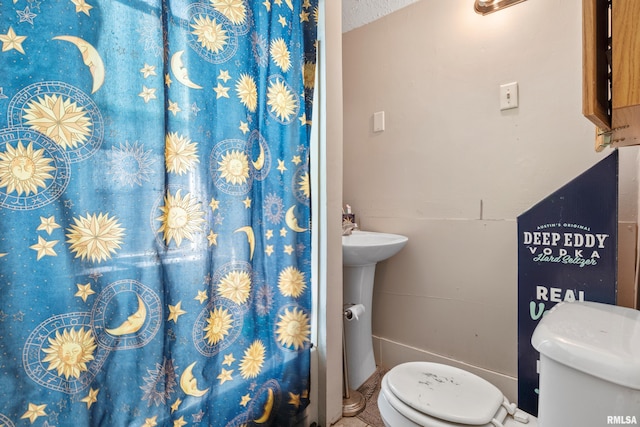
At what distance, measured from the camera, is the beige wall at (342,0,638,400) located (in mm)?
1322

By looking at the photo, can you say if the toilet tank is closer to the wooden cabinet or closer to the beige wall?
the wooden cabinet

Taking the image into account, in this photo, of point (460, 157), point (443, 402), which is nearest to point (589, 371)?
point (443, 402)

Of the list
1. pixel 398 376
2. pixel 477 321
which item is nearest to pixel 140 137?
pixel 398 376

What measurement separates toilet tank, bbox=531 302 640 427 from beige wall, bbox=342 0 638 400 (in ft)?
2.71

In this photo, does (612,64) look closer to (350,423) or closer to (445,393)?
(445,393)

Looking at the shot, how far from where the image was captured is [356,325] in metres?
1.61

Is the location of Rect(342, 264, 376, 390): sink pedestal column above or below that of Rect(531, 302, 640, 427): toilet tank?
below

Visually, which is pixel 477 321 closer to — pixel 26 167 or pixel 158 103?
pixel 158 103

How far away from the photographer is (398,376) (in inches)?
39.5

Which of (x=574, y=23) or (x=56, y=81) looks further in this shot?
(x=574, y=23)

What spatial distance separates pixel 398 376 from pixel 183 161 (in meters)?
0.94

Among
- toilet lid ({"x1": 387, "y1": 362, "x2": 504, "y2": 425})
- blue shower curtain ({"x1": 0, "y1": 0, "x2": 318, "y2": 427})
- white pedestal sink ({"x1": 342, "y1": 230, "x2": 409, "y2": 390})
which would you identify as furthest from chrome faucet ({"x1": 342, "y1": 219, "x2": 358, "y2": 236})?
toilet lid ({"x1": 387, "y1": 362, "x2": 504, "y2": 425})

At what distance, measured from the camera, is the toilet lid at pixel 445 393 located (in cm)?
82

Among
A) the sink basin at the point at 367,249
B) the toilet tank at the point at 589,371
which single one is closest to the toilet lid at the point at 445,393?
the toilet tank at the point at 589,371
